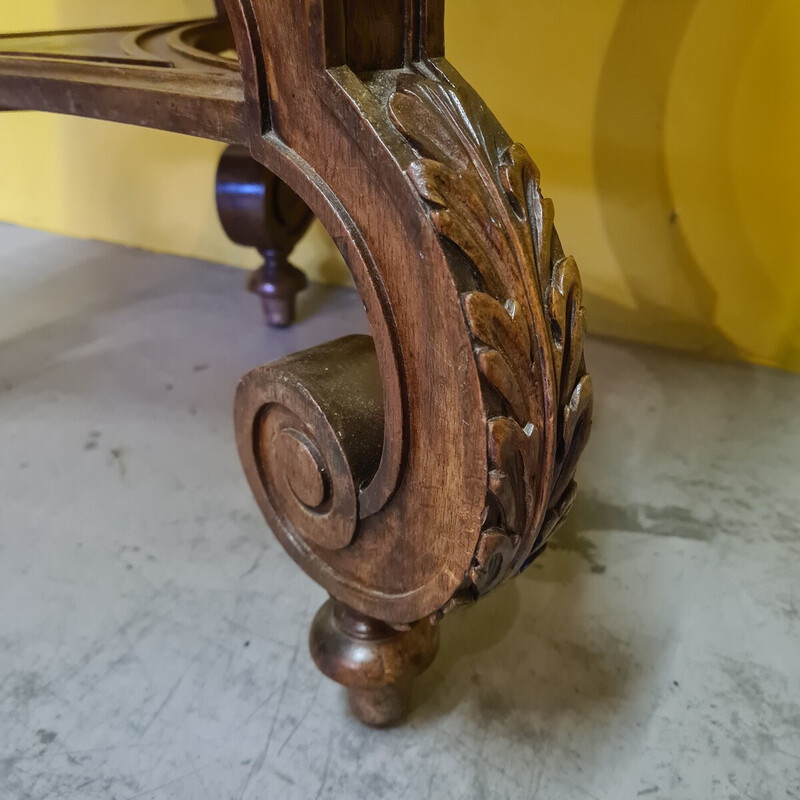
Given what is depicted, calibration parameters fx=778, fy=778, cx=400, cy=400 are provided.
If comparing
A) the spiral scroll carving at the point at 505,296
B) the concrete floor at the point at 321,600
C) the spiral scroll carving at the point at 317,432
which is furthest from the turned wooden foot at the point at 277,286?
the spiral scroll carving at the point at 505,296

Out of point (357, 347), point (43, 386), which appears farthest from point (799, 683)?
point (43, 386)

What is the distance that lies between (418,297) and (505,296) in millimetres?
45

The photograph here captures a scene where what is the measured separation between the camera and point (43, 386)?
1063 mm

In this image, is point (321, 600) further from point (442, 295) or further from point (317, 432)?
point (442, 295)

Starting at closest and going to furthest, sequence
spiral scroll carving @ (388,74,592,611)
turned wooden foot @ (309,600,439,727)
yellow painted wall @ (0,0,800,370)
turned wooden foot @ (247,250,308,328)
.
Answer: spiral scroll carving @ (388,74,592,611) → turned wooden foot @ (309,600,439,727) → yellow painted wall @ (0,0,800,370) → turned wooden foot @ (247,250,308,328)

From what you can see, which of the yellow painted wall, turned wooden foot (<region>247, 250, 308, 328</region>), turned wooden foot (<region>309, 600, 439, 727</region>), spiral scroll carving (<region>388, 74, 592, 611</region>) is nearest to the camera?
spiral scroll carving (<region>388, 74, 592, 611</region>)

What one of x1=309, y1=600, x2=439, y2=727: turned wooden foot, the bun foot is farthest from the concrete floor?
the bun foot

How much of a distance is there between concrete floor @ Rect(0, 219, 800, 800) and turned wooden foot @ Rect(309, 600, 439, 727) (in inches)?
1.4

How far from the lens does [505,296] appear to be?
0.40 meters

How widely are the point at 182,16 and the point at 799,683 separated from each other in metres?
1.33

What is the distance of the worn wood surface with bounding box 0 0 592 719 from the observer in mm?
388

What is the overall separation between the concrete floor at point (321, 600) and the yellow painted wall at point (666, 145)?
0.13m

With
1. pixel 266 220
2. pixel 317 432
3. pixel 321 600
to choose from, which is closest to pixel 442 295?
pixel 317 432

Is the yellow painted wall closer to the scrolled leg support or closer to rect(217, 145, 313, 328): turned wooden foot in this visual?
rect(217, 145, 313, 328): turned wooden foot
